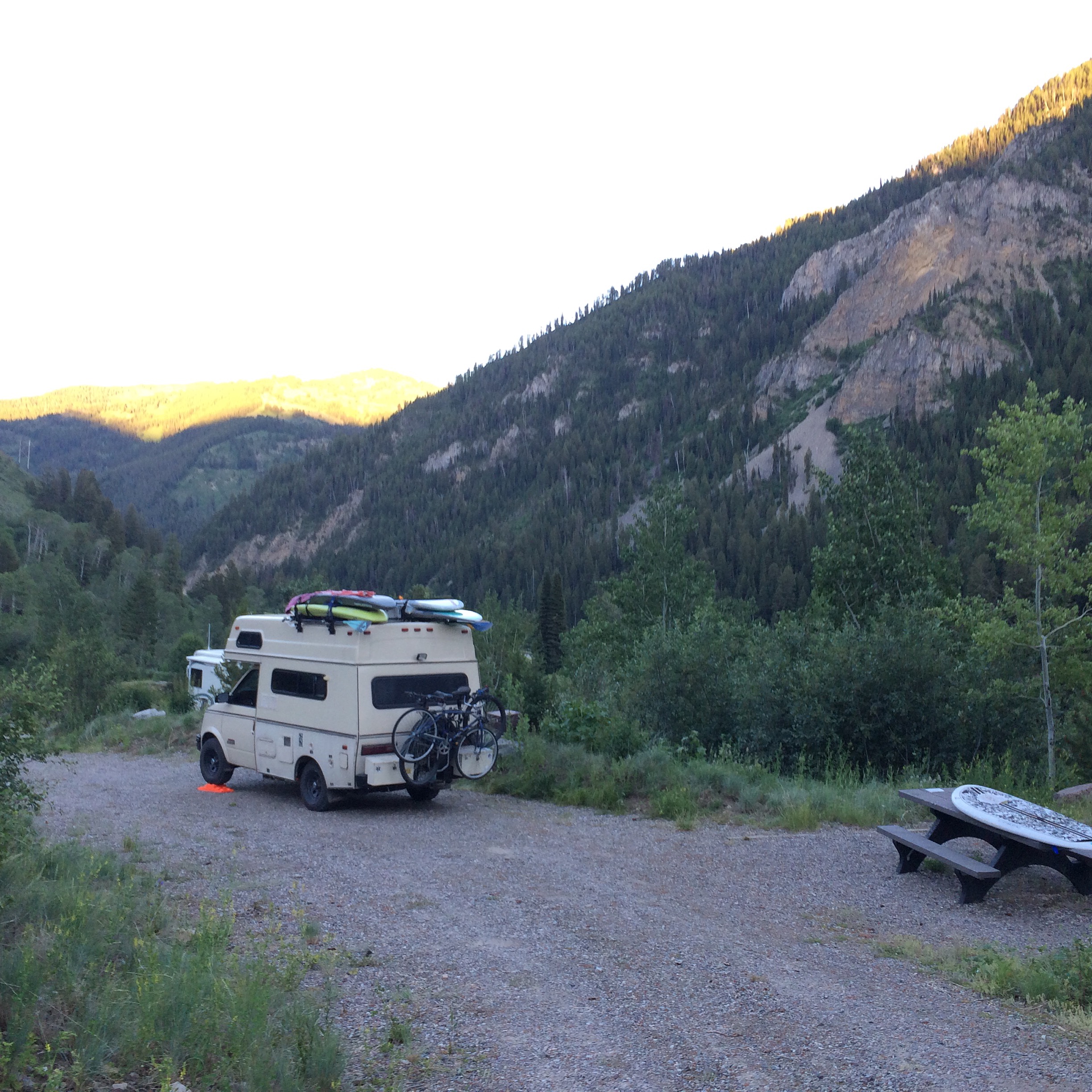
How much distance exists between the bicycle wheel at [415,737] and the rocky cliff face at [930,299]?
13668 cm

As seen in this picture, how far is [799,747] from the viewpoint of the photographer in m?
14.8

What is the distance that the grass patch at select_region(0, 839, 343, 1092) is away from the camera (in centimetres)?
413

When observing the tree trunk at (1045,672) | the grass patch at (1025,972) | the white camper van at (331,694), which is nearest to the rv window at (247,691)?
the white camper van at (331,694)

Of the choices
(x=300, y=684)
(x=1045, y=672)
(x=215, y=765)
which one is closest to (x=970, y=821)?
(x=300, y=684)

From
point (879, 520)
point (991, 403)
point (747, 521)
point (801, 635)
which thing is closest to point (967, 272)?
point (991, 403)

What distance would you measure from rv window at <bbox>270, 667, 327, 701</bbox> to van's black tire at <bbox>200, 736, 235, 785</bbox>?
186 centimetres

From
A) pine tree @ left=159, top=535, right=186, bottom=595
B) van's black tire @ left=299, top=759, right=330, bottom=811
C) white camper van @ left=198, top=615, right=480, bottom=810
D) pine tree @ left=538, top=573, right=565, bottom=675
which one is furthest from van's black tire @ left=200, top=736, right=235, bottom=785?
pine tree @ left=159, top=535, right=186, bottom=595

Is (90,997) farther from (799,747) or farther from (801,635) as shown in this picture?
(801,635)

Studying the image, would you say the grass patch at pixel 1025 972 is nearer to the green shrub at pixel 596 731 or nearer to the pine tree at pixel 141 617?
the green shrub at pixel 596 731

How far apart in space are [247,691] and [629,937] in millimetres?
8759

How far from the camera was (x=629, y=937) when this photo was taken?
691cm

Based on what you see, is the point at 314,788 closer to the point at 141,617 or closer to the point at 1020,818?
the point at 1020,818

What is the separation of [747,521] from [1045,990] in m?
132

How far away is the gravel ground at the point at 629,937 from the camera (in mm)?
4793
